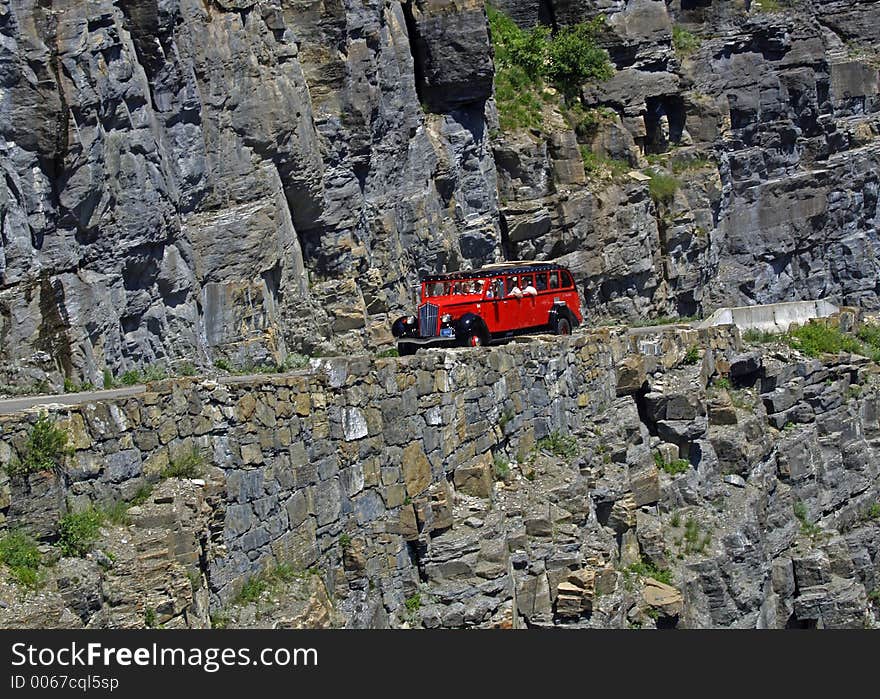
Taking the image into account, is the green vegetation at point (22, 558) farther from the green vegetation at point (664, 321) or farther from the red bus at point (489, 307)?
the green vegetation at point (664, 321)

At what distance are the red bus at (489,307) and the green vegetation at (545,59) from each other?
10312 millimetres

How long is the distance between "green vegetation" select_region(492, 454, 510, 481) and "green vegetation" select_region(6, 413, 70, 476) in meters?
8.78

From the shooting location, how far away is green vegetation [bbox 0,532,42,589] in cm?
1280

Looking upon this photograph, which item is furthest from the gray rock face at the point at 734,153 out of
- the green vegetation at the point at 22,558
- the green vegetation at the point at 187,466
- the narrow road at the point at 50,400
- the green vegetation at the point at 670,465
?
the green vegetation at the point at 22,558

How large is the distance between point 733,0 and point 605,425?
21552 millimetres

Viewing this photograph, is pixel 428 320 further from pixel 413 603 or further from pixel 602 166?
pixel 602 166

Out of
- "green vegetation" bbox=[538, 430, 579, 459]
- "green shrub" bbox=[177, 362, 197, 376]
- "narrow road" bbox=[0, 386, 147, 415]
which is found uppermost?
"narrow road" bbox=[0, 386, 147, 415]

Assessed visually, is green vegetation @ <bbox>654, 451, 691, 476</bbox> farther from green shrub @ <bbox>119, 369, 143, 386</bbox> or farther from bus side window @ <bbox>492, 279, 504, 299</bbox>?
green shrub @ <bbox>119, 369, 143, 386</bbox>

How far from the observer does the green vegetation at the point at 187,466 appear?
14.8m

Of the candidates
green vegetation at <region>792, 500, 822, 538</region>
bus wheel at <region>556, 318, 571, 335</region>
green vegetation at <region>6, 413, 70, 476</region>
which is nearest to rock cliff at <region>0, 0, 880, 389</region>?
bus wheel at <region>556, 318, 571, 335</region>

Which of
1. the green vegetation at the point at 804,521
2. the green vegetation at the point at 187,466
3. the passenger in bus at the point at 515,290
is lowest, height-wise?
the green vegetation at the point at 804,521

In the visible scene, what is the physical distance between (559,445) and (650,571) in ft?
8.67

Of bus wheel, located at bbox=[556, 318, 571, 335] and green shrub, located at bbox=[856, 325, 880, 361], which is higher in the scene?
bus wheel, located at bbox=[556, 318, 571, 335]

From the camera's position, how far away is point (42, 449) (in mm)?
13422
